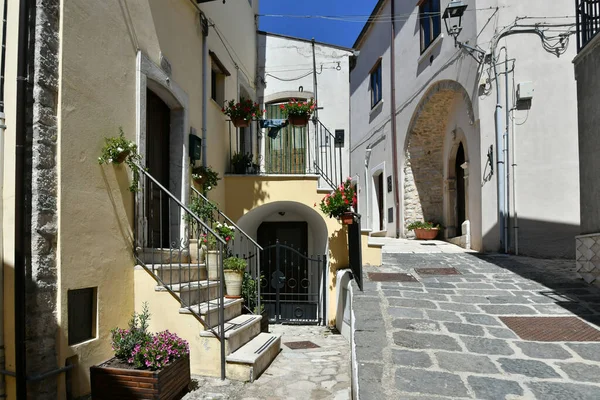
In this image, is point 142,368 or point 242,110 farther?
point 242,110

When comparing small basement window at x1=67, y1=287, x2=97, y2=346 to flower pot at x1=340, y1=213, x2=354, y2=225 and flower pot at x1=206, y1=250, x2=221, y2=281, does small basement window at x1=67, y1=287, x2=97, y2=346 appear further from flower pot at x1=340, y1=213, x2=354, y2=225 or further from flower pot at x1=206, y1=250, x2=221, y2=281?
flower pot at x1=340, y1=213, x2=354, y2=225

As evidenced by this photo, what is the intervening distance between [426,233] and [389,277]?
5.75m

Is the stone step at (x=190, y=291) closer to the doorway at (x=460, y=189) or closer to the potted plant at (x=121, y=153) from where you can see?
the potted plant at (x=121, y=153)

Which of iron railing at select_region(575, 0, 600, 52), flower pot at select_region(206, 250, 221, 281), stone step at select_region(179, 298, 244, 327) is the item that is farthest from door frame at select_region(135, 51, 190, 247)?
iron railing at select_region(575, 0, 600, 52)

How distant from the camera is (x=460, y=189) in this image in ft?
37.2

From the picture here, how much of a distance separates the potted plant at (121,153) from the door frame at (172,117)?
0.32m

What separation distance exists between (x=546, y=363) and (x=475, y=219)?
6.46 meters

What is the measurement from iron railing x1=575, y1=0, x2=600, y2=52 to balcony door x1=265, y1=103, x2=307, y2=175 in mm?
5323

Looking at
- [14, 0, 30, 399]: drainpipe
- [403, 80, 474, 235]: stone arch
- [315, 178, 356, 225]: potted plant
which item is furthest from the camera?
[403, 80, 474, 235]: stone arch

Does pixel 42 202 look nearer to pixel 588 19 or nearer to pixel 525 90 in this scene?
pixel 588 19

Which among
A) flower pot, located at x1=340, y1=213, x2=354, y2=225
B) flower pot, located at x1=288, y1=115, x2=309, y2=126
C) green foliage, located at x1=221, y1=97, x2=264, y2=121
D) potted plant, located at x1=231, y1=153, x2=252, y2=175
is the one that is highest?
green foliage, located at x1=221, y1=97, x2=264, y2=121

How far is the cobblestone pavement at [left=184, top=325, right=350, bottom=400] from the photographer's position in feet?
13.4

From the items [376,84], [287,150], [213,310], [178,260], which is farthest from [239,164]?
[376,84]

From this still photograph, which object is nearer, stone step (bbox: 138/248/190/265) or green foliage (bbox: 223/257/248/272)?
stone step (bbox: 138/248/190/265)
